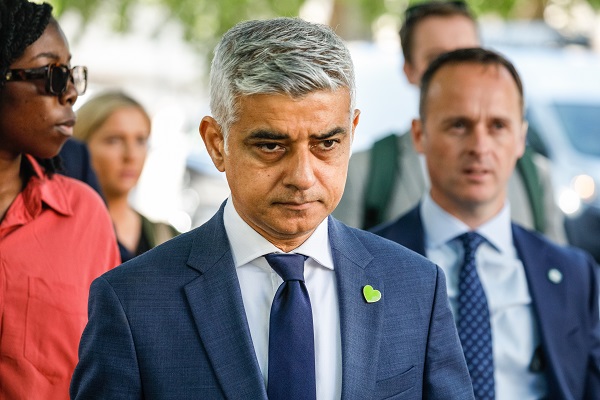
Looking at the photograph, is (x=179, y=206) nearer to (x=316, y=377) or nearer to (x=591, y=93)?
(x=591, y=93)

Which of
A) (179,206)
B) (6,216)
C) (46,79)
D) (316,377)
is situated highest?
(46,79)

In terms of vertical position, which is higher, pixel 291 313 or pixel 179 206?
pixel 291 313

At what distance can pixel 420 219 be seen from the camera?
13.9 feet

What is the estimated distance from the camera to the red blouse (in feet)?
10.8

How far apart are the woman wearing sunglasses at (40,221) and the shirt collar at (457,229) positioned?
124cm

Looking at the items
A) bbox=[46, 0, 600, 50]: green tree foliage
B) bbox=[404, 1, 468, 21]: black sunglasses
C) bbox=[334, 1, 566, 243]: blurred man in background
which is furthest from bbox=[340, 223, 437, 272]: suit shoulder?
bbox=[46, 0, 600, 50]: green tree foliage

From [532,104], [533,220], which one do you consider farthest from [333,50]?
[532,104]

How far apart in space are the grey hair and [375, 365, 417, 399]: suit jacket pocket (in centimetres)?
71

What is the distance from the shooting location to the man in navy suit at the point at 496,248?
3918 millimetres

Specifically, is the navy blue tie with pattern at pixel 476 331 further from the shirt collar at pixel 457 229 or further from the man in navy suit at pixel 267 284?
the man in navy suit at pixel 267 284

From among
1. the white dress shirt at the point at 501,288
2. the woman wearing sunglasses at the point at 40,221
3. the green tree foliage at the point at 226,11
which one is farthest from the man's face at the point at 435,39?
the green tree foliage at the point at 226,11

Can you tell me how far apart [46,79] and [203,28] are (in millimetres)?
12774

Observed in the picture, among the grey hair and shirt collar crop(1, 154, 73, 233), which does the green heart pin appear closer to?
the grey hair

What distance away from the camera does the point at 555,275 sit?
13.3 feet
